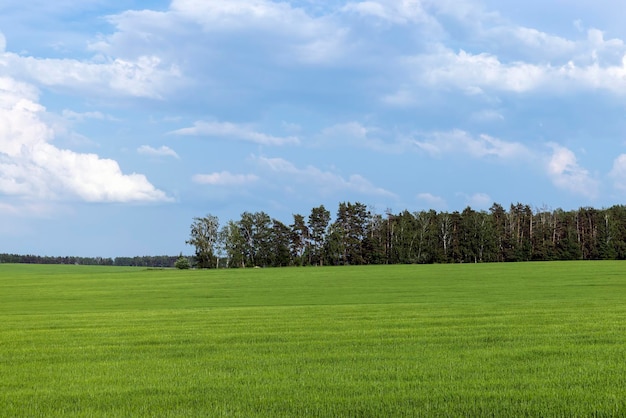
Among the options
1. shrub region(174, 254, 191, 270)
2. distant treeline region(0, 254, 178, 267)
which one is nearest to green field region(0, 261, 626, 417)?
shrub region(174, 254, 191, 270)

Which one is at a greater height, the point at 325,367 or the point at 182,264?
the point at 325,367

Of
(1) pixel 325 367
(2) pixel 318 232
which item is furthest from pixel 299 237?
(1) pixel 325 367

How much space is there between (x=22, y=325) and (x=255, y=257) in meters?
80.4

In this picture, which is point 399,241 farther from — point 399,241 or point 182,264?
point 182,264

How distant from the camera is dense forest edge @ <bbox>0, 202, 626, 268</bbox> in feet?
325

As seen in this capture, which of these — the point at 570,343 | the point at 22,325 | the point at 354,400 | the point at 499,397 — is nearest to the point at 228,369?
the point at 354,400

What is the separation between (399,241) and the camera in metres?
102

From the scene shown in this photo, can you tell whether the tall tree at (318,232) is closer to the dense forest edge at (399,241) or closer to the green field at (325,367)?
the dense forest edge at (399,241)

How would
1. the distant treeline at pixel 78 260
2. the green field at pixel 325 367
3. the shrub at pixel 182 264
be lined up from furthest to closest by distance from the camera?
the distant treeline at pixel 78 260 → the shrub at pixel 182 264 → the green field at pixel 325 367

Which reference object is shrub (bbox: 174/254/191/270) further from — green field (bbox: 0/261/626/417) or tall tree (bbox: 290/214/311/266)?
green field (bbox: 0/261/626/417)

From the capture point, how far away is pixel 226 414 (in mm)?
7586

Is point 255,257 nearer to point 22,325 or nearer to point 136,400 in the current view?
point 22,325

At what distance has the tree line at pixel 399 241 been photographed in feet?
325

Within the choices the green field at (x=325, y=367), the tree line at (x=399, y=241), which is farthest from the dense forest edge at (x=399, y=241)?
the green field at (x=325, y=367)
